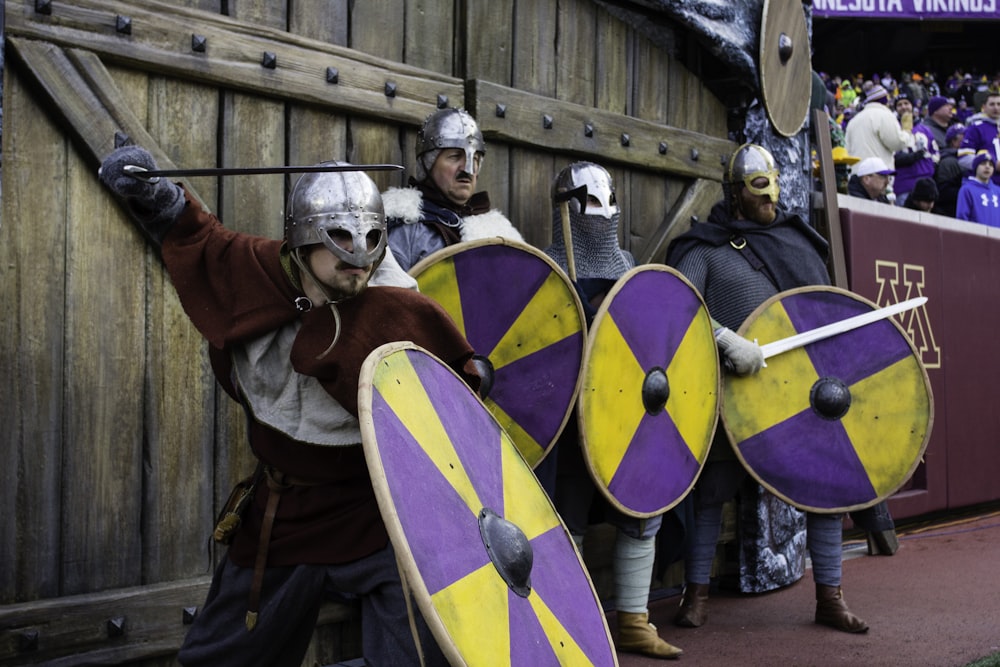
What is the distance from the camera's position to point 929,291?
21.0ft

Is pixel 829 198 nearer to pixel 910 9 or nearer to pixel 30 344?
pixel 30 344

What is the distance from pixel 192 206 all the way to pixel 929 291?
16.3ft

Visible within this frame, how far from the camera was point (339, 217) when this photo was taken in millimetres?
2273

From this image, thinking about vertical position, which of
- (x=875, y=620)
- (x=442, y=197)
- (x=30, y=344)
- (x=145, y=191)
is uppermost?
(x=442, y=197)

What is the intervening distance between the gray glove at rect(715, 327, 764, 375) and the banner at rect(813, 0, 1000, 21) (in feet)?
51.6

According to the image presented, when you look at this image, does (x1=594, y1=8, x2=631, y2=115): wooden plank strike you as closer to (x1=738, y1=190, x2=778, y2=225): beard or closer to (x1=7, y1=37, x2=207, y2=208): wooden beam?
(x1=738, y1=190, x2=778, y2=225): beard

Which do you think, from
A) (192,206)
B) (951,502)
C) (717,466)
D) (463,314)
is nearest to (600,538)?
(717,466)

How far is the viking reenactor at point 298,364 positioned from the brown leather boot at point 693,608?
2.08 m

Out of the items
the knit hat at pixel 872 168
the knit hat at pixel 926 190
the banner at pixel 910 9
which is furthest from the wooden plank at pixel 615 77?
the banner at pixel 910 9

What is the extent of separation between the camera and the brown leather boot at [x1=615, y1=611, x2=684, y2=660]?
371 cm

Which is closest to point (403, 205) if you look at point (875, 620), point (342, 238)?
point (342, 238)

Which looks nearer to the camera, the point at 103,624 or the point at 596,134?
the point at 103,624

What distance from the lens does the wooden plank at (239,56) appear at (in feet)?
9.29

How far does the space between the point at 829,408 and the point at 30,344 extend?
A: 8.39 feet
